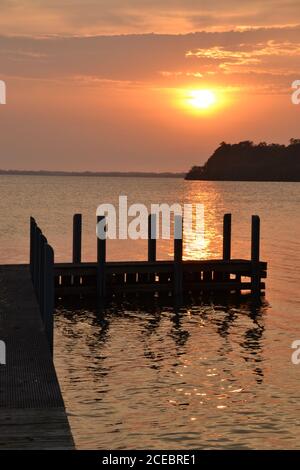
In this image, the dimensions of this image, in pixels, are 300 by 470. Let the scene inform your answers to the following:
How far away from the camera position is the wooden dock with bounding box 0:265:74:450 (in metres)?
11.4

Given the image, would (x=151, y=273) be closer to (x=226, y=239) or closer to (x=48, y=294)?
(x=226, y=239)

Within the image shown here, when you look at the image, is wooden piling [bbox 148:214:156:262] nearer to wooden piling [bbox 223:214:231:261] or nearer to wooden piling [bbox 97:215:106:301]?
wooden piling [bbox 97:215:106:301]

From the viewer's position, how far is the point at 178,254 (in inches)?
1106

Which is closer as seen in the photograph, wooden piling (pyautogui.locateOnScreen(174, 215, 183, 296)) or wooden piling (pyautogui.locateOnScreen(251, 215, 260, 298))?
wooden piling (pyautogui.locateOnScreen(174, 215, 183, 296))

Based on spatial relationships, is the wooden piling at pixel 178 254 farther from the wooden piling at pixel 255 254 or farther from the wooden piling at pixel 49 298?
the wooden piling at pixel 49 298

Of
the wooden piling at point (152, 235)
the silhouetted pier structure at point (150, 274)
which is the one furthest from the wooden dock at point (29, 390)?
the wooden piling at point (152, 235)

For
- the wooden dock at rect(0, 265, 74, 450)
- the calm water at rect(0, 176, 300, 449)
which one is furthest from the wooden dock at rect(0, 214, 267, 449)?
the calm water at rect(0, 176, 300, 449)

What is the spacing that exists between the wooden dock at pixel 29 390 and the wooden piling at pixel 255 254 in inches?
420

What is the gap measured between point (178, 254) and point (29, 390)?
15.0 metres

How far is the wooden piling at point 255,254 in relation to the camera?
96.8ft

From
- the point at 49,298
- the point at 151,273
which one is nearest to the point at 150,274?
the point at 151,273

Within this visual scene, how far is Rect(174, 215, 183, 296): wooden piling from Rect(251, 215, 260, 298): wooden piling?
8.84ft

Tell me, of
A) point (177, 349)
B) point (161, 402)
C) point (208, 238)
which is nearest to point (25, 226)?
point (208, 238)
